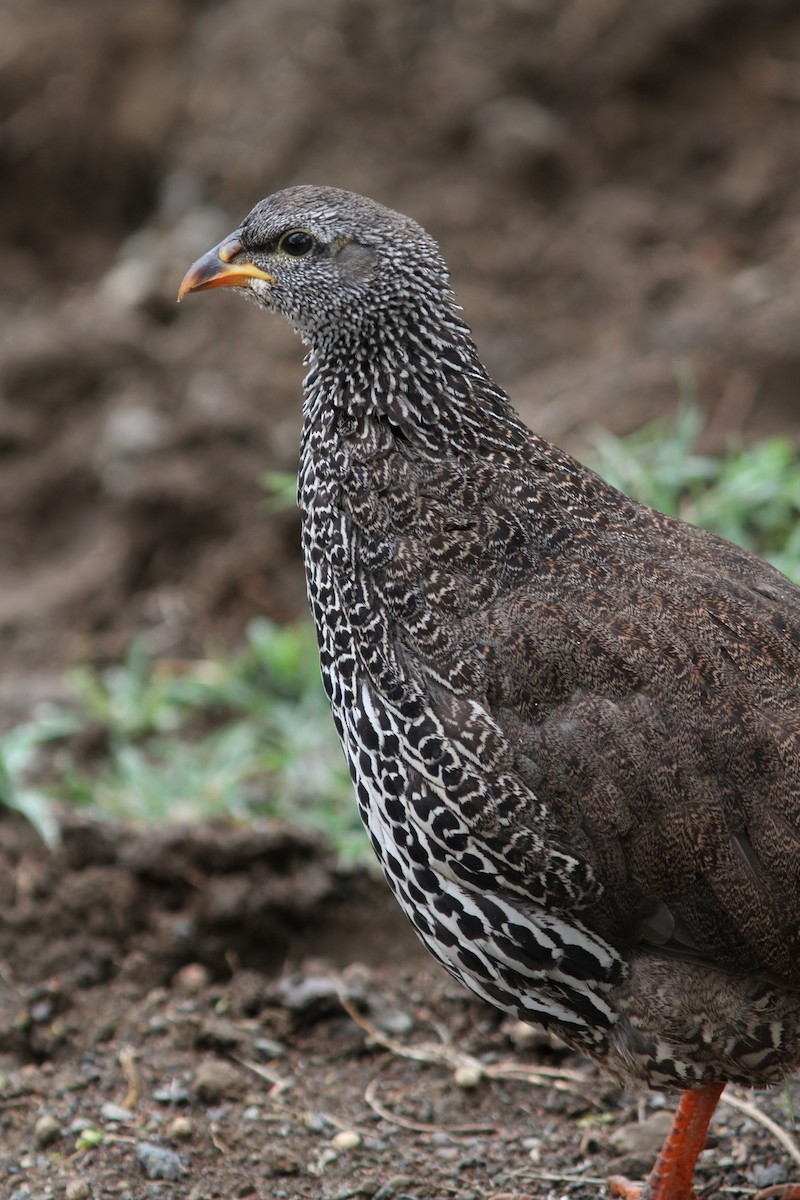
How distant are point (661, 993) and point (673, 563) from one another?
1061mm

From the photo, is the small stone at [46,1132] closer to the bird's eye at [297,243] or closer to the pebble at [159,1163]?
the pebble at [159,1163]

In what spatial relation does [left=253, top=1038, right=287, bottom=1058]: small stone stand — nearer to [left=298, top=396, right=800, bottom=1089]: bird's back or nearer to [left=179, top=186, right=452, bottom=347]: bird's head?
[left=298, top=396, right=800, bottom=1089]: bird's back

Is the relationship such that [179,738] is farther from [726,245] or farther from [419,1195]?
[726,245]

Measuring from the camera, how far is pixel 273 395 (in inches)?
329

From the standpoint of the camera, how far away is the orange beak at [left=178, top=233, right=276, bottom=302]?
4.27 meters

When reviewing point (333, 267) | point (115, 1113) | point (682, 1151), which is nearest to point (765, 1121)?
point (682, 1151)

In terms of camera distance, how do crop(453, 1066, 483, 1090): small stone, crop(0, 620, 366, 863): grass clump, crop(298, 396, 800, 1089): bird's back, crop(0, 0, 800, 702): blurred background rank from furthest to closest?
crop(0, 0, 800, 702): blurred background < crop(0, 620, 366, 863): grass clump < crop(453, 1066, 483, 1090): small stone < crop(298, 396, 800, 1089): bird's back

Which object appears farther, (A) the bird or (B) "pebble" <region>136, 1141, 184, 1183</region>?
(B) "pebble" <region>136, 1141, 184, 1183</region>

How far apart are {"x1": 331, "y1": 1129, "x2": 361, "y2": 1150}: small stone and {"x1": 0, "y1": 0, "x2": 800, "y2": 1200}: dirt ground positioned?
0.04ft

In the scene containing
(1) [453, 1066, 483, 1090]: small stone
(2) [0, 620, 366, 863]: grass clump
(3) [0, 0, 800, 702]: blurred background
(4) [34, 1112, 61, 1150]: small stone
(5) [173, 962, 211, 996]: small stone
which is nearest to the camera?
(4) [34, 1112, 61, 1150]: small stone

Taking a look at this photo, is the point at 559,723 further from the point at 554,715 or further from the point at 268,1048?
the point at 268,1048

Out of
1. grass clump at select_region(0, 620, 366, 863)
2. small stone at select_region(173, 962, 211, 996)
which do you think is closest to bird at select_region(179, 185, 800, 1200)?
small stone at select_region(173, 962, 211, 996)

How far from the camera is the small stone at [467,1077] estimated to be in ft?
14.5

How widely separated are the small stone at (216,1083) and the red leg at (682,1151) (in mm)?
1208
